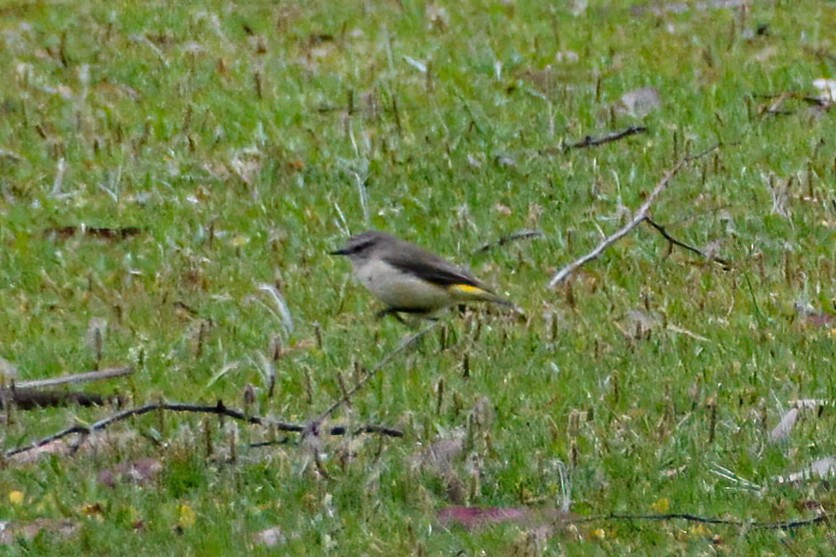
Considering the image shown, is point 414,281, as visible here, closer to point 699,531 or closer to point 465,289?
point 465,289

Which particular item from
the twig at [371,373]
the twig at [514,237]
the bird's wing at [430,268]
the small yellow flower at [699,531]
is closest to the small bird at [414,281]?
the bird's wing at [430,268]

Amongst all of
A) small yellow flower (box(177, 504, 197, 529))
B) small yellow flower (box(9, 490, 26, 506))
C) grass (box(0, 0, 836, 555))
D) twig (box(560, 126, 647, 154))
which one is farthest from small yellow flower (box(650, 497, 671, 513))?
twig (box(560, 126, 647, 154))

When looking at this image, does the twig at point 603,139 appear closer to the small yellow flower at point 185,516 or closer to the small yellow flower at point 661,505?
the small yellow flower at point 661,505

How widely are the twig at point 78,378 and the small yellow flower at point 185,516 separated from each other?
4.72 feet

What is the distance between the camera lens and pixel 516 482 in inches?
249

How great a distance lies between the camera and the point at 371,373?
7141 mm

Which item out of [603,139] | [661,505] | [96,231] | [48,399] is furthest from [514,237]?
[661,505]

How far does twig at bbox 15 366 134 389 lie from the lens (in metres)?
7.41

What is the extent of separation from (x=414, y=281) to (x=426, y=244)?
106 cm

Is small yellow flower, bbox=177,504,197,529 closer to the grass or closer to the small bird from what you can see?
the grass

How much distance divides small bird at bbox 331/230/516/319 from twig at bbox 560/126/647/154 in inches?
80.2

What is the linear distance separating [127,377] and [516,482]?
2013 mm

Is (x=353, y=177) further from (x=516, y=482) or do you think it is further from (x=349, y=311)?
(x=516, y=482)

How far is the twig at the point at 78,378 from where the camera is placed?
741 centimetres
